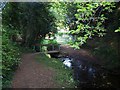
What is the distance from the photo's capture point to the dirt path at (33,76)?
373 inches

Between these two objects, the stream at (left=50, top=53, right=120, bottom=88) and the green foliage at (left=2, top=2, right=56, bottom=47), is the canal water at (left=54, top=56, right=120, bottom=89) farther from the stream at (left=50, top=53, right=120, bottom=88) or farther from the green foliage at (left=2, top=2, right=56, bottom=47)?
the green foliage at (left=2, top=2, right=56, bottom=47)

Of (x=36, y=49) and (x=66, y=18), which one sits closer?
(x=36, y=49)

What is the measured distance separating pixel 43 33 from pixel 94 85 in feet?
30.5

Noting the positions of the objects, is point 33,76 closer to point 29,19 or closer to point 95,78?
point 95,78

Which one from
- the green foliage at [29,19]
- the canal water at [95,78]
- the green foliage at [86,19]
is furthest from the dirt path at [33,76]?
the green foliage at [86,19]

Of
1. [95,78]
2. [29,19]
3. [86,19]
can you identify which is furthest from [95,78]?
[86,19]

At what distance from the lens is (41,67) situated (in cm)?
1280

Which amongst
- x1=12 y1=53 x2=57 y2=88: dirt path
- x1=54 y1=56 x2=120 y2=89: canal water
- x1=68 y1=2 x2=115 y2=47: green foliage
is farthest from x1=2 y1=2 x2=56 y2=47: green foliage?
x1=68 y1=2 x2=115 y2=47: green foliage

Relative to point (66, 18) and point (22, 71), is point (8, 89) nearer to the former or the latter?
point (22, 71)

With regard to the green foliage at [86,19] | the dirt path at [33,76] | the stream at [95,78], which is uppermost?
the green foliage at [86,19]

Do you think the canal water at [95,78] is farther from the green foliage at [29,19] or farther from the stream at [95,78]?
the green foliage at [29,19]

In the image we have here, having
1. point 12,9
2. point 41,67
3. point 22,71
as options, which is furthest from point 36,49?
point 22,71

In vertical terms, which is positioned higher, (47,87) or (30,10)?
(30,10)

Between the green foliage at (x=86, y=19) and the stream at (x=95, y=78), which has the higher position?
the green foliage at (x=86, y=19)
